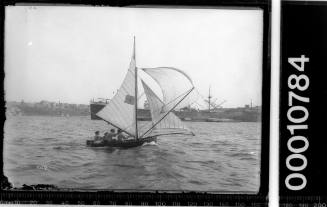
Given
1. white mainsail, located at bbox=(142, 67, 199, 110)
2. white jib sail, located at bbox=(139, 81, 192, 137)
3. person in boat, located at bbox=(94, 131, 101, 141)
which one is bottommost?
person in boat, located at bbox=(94, 131, 101, 141)

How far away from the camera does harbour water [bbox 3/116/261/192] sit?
1432 millimetres

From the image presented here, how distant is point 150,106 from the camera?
56.3 inches

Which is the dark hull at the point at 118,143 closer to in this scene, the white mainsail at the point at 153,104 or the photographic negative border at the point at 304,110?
the white mainsail at the point at 153,104

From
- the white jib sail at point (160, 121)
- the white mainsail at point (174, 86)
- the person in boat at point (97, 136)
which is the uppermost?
the white mainsail at point (174, 86)

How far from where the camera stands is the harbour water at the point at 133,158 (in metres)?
1.43

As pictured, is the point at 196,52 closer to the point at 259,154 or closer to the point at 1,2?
the point at 259,154

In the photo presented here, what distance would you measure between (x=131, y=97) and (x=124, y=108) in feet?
0.15

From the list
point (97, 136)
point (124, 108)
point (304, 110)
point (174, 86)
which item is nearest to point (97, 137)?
point (97, 136)

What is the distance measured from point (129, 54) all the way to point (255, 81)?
46 centimetres

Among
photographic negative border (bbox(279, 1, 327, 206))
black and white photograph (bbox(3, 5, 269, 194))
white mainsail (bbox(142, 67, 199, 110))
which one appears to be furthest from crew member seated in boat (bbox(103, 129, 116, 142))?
photographic negative border (bbox(279, 1, 327, 206))

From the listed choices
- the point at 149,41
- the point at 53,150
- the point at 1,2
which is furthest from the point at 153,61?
the point at 1,2

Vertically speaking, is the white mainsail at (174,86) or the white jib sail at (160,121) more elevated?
the white mainsail at (174,86)

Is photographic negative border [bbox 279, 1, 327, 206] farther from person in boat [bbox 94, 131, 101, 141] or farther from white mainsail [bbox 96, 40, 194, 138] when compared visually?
person in boat [bbox 94, 131, 101, 141]

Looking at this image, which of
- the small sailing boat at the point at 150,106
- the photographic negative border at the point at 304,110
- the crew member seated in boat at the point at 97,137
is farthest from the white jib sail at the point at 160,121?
the photographic negative border at the point at 304,110
